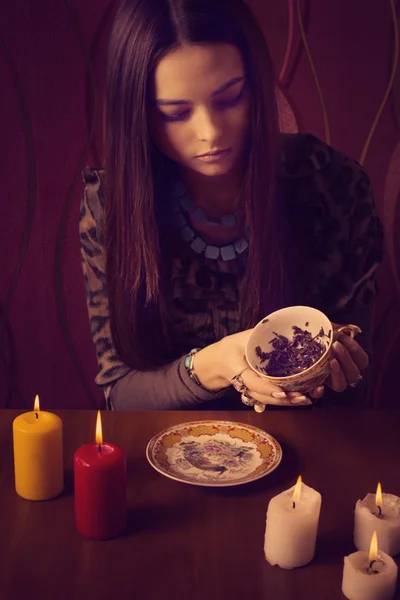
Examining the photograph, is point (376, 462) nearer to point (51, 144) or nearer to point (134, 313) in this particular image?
point (134, 313)

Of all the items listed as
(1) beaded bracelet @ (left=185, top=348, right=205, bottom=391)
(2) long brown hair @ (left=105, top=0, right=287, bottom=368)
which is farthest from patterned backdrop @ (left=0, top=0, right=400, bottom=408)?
(1) beaded bracelet @ (left=185, top=348, right=205, bottom=391)

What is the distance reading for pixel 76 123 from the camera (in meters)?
1.80

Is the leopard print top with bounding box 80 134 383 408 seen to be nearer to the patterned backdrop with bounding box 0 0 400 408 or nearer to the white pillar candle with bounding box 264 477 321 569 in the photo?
the patterned backdrop with bounding box 0 0 400 408

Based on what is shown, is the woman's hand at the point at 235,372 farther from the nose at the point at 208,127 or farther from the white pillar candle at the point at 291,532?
the nose at the point at 208,127

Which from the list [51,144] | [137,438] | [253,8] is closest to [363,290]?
[137,438]

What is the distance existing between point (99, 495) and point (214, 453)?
0.23 m

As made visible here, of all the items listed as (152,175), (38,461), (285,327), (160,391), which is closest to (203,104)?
(152,175)

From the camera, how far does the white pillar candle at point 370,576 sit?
63 centimetres

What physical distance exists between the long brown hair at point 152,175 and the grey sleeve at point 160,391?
0.06 m

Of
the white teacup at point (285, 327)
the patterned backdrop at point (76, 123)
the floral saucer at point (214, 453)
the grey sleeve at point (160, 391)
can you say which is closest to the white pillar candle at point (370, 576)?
the floral saucer at point (214, 453)

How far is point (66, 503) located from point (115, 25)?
0.87m

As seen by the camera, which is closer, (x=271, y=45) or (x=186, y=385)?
(x=186, y=385)

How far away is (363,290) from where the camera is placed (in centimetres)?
144

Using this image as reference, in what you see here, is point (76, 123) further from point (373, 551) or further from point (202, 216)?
point (373, 551)
